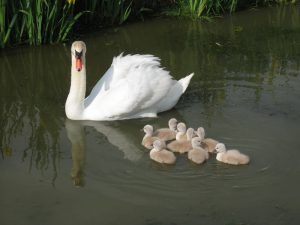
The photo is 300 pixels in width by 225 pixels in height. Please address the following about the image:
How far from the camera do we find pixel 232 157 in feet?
19.1

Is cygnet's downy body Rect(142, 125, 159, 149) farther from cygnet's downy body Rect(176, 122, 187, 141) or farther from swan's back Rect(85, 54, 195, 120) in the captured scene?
swan's back Rect(85, 54, 195, 120)

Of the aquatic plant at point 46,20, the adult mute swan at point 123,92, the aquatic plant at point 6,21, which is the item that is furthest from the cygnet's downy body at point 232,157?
the aquatic plant at point 6,21

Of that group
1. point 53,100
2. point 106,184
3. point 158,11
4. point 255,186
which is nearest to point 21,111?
point 53,100

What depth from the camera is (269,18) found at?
43.7ft

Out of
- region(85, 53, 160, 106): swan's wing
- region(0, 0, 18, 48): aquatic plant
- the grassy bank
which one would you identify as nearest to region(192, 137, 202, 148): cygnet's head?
region(85, 53, 160, 106): swan's wing

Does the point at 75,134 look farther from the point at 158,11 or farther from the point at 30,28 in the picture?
the point at 158,11

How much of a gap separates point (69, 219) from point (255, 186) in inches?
68.9

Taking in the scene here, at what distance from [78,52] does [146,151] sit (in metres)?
1.59

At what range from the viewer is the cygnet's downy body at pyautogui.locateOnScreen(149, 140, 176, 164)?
5883mm

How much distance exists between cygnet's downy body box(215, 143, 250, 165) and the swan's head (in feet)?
7.29

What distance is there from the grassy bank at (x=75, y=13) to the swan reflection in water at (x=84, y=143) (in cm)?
300

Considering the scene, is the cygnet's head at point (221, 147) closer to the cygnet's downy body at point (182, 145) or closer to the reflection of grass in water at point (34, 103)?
the cygnet's downy body at point (182, 145)

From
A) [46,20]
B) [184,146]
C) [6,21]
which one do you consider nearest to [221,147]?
[184,146]

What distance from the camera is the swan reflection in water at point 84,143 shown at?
19.7 feet
